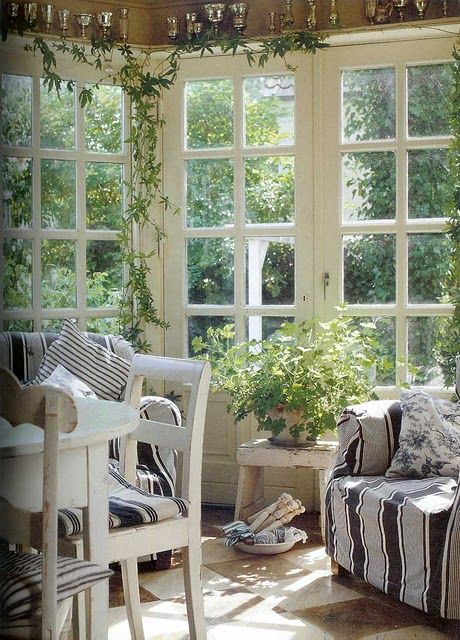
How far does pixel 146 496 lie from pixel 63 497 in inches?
23.4

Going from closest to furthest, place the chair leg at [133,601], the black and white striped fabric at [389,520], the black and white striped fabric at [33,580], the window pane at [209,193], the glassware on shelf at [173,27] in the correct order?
the black and white striped fabric at [33,580] < the chair leg at [133,601] < the black and white striped fabric at [389,520] < the glassware on shelf at [173,27] < the window pane at [209,193]

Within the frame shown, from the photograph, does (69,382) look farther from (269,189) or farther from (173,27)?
(173,27)

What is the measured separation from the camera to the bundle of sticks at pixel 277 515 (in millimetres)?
3598

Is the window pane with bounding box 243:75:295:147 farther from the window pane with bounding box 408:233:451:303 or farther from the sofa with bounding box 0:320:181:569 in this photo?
the sofa with bounding box 0:320:181:569

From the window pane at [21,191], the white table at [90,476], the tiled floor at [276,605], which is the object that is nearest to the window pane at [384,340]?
the tiled floor at [276,605]

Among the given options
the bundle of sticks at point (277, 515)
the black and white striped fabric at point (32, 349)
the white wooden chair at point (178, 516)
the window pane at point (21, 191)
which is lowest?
the bundle of sticks at point (277, 515)

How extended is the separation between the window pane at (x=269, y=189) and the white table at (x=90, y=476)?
237 cm

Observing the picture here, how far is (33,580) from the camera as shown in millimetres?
1570

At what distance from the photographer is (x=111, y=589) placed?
9.93ft

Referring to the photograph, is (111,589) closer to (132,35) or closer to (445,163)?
(445,163)

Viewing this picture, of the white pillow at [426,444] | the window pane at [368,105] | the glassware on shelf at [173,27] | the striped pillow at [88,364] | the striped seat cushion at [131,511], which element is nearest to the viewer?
the striped seat cushion at [131,511]

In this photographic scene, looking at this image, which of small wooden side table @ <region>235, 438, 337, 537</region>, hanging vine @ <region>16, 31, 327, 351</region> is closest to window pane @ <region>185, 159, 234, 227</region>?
hanging vine @ <region>16, 31, 327, 351</region>

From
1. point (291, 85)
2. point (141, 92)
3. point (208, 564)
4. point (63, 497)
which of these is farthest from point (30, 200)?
point (63, 497)

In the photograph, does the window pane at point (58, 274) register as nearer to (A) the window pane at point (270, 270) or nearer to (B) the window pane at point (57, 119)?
(B) the window pane at point (57, 119)
